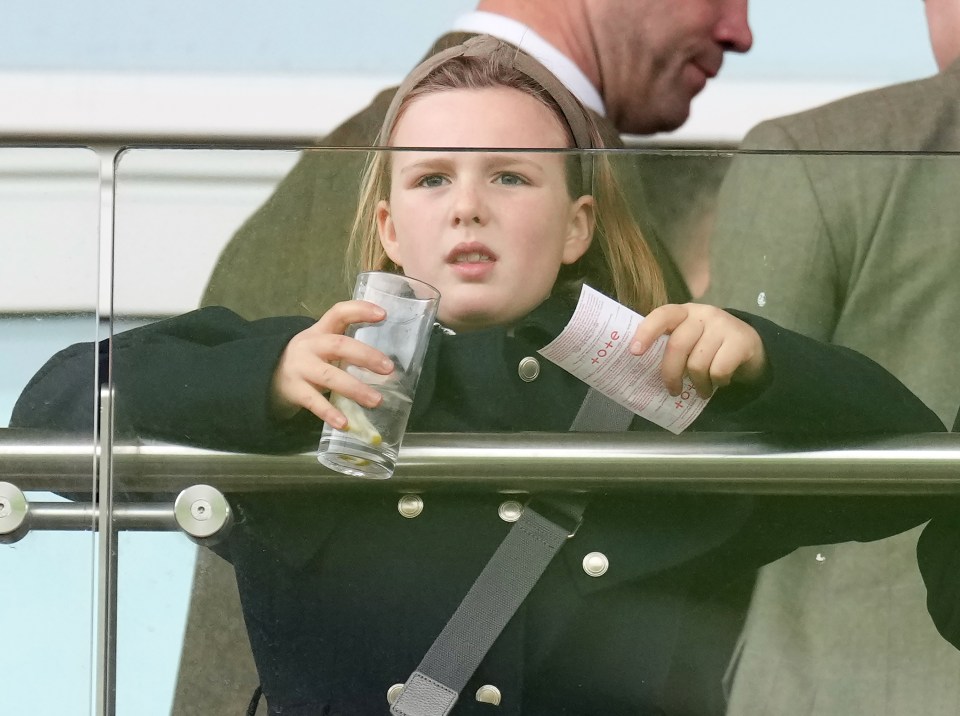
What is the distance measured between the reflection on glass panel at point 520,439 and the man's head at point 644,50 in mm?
571

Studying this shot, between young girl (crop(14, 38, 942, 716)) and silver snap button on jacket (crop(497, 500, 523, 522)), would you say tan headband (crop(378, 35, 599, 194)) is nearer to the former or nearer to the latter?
young girl (crop(14, 38, 942, 716))

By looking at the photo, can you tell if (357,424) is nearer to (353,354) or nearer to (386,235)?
(353,354)

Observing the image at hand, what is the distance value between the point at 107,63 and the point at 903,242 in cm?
99

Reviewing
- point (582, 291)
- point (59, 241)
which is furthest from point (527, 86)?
point (59, 241)

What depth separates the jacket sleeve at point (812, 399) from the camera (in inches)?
43.0

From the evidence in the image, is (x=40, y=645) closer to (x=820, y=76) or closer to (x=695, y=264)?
(x=695, y=264)

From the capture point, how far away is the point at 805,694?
109 cm

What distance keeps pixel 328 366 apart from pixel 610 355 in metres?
0.24

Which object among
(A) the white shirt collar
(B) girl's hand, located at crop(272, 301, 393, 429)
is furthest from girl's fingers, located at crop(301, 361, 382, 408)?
(A) the white shirt collar

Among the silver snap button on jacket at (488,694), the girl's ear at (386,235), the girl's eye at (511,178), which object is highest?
the girl's eye at (511,178)

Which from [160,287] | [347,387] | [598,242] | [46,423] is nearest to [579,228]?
[598,242]

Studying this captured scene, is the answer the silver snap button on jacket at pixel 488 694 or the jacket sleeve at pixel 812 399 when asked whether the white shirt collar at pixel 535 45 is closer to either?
the jacket sleeve at pixel 812 399

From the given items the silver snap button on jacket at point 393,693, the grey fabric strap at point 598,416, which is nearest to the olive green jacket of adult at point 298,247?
the grey fabric strap at point 598,416

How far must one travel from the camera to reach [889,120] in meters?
1.62
